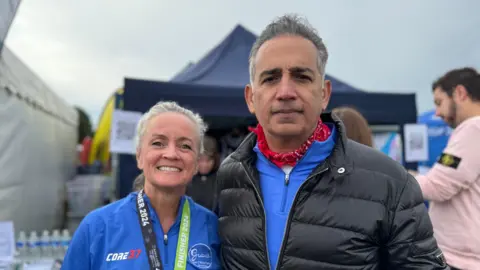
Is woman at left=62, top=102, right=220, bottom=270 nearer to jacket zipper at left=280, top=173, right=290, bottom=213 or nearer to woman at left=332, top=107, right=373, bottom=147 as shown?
jacket zipper at left=280, top=173, right=290, bottom=213

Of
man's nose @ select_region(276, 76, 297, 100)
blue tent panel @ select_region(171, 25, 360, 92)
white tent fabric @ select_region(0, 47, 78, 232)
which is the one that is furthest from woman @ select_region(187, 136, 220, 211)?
man's nose @ select_region(276, 76, 297, 100)

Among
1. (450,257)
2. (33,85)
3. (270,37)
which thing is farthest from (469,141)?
(33,85)

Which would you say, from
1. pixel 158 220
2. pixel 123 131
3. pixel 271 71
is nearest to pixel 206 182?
pixel 123 131

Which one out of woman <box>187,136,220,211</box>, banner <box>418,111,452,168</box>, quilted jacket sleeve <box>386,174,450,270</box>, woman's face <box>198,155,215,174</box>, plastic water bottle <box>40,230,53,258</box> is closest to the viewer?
quilted jacket sleeve <box>386,174,450,270</box>

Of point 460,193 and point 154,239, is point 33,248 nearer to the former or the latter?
point 154,239

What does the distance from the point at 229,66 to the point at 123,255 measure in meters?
4.05

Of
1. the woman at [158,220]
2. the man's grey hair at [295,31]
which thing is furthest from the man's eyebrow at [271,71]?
the woman at [158,220]

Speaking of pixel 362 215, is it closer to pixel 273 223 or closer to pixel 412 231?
pixel 412 231

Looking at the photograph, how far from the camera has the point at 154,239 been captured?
4.50ft

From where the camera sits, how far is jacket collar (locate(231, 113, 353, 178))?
122 centimetres

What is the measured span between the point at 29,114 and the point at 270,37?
3.88m

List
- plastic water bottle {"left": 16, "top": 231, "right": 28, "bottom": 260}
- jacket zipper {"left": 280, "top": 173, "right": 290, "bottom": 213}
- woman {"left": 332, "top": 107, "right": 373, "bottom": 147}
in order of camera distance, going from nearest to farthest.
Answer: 1. jacket zipper {"left": 280, "top": 173, "right": 290, "bottom": 213}
2. woman {"left": 332, "top": 107, "right": 373, "bottom": 147}
3. plastic water bottle {"left": 16, "top": 231, "right": 28, "bottom": 260}

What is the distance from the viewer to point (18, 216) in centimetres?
351

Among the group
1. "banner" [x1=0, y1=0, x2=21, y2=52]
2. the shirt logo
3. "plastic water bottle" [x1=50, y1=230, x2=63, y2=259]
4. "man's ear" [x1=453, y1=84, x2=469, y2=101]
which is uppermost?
"banner" [x1=0, y1=0, x2=21, y2=52]
